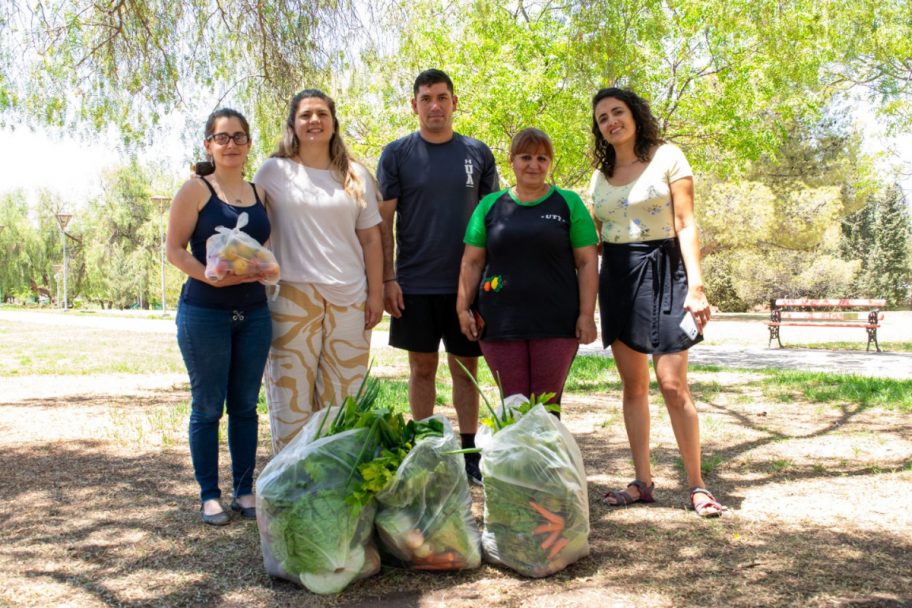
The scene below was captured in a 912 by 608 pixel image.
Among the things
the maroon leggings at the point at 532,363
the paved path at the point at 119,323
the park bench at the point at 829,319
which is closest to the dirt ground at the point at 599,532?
the maroon leggings at the point at 532,363

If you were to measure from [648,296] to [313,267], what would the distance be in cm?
162

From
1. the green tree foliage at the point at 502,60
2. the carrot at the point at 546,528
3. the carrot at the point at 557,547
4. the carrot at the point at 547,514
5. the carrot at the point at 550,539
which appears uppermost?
the green tree foliage at the point at 502,60

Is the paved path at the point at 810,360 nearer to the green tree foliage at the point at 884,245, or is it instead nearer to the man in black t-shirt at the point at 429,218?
the man in black t-shirt at the point at 429,218

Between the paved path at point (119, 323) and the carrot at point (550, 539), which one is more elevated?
the carrot at point (550, 539)

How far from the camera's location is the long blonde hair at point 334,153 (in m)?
3.34

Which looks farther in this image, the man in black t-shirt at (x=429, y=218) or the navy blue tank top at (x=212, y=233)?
the man in black t-shirt at (x=429, y=218)

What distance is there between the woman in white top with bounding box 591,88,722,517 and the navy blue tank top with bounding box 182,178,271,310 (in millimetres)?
1694

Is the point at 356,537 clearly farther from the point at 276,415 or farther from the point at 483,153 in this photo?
the point at 483,153

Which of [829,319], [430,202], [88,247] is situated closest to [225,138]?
[430,202]

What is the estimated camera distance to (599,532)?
305 cm

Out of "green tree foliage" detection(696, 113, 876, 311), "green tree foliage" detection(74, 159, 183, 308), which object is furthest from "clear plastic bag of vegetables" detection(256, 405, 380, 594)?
"green tree foliage" detection(74, 159, 183, 308)

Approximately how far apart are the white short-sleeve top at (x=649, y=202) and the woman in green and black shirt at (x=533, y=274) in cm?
18

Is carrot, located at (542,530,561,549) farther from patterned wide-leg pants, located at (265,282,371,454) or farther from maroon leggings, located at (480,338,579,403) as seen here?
patterned wide-leg pants, located at (265,282,371,454)

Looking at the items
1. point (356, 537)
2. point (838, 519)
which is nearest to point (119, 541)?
point (356, 537)
